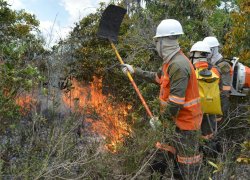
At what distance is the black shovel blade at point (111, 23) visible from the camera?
5.84m

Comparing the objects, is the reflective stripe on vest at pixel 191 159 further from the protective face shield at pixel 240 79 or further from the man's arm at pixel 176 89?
the protective face shield at pixel 240 79

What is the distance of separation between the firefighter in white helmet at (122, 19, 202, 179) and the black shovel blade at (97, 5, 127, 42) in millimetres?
1490

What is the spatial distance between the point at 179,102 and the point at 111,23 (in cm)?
220

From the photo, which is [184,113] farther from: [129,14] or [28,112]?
[129,14]

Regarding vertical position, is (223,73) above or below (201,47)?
below

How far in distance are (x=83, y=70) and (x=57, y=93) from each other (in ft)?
7.46

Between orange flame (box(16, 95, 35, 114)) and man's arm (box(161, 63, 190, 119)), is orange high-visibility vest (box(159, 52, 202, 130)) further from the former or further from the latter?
orange flame (box(16, 95, 35, 114))

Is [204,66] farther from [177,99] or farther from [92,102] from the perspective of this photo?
[92,102]

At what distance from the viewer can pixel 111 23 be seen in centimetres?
593

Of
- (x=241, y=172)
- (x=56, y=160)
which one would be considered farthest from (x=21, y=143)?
(x=241, y=172)

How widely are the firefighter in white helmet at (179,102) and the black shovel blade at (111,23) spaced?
4.89 feet

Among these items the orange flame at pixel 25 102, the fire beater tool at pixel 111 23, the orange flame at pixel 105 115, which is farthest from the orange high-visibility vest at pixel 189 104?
the orange flame at pixel 25 102

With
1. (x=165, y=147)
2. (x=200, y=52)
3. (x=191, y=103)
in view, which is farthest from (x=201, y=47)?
(x=165, y=147)

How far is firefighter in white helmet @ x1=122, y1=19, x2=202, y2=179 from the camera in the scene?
13.7 ft
